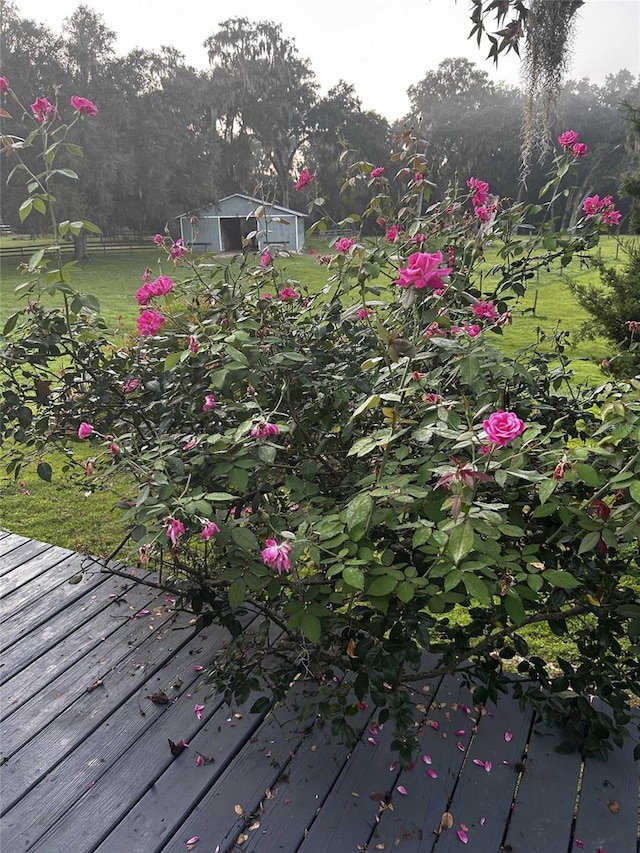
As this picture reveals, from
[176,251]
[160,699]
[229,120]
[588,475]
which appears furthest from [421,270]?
[229,120]

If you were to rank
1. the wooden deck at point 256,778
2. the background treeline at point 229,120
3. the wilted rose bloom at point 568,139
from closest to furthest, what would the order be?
the wooden deck at point 256,778 → the wilted rose bloom at point 568,139 → the background treeline at point 229,120

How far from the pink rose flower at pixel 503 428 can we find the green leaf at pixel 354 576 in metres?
0.29

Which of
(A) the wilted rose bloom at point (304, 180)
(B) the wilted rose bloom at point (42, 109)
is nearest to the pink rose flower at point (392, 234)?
(A) the wilted rose bloom at point (304, 180)

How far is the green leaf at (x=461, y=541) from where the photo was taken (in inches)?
29.0

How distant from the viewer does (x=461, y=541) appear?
0.75 m

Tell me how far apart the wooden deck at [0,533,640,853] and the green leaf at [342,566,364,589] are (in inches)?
22.1

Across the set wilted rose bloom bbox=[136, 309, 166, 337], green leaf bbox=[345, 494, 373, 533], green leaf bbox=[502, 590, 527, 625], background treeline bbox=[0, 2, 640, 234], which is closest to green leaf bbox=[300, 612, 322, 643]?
green leaf bbox=[345, 494, 373, 533]

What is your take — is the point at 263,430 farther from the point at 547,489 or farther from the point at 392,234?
the point at 392,234

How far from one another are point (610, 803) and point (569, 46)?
5363 mm

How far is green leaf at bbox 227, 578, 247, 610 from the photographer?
987 millimetres

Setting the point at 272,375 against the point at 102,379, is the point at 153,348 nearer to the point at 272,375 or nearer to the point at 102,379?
the point at 102,379

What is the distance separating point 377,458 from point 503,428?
384 mm

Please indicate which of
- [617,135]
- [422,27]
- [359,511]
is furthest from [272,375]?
[617,135]

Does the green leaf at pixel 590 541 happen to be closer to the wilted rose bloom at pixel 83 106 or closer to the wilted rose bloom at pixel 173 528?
the wilted rose bloom at pixel 173 528
